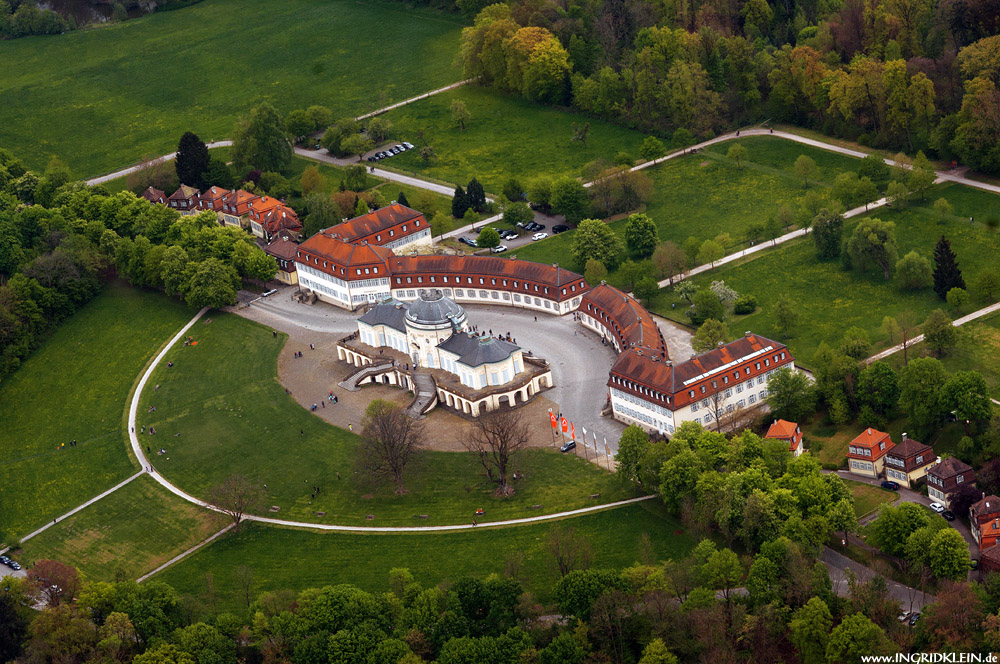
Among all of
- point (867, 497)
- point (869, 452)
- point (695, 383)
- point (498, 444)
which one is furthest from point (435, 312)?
point (867, 497)

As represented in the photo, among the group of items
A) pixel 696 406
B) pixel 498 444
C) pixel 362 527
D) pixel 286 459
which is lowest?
pixel 286 459

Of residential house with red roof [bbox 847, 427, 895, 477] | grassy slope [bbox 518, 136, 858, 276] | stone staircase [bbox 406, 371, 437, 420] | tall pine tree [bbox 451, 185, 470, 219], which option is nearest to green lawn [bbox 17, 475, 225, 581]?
stone staircase [bbox 406, 371, 437, 420]

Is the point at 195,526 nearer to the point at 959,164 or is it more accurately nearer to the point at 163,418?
the point at 163,418

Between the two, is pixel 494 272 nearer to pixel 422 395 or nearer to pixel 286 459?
pixel 422 395

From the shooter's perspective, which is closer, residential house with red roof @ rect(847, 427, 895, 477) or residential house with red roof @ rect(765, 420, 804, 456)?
residential house with red roof @ rect(847, 427, 895, 477)

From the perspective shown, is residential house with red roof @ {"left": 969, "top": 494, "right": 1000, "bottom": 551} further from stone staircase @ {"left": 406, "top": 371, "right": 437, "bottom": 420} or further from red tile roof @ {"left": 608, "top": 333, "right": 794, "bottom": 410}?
stone staircase @ {"left": 406, "top": 371, "right": 437, "bottom": 420}

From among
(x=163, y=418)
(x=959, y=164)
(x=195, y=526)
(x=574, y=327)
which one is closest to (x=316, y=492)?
(x=195, y=526)
